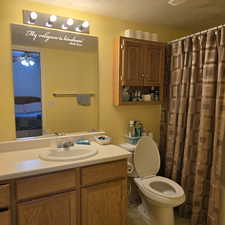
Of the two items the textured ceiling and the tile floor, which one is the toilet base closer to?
the tile floor

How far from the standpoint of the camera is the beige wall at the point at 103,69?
1800 mm

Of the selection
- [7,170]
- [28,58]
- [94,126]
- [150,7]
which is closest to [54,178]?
[7,170]

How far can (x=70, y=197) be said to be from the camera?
1.58 metres

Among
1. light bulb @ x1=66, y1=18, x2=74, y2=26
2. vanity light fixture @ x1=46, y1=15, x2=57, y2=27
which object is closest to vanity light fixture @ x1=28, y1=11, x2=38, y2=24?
vanity light fixture @ x1=46, y1=15, x2=57, y2=27

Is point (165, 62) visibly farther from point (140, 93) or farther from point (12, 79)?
point (12, 79)

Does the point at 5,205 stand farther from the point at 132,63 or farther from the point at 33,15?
the point at 132,63

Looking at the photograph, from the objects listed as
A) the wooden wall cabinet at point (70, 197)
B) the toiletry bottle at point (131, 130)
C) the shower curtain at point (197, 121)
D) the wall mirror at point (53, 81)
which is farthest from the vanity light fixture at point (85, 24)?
the wooden wall cabinet at point (70, 197)

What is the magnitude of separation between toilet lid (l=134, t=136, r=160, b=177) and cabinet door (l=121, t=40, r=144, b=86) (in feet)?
2.31

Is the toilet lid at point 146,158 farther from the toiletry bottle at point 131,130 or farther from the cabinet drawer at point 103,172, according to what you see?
the cabinet drawer at point 103,172

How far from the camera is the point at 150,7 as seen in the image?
2.04 meters

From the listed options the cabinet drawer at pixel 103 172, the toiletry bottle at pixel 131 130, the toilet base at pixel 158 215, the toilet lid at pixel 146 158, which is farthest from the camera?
the toiletry bottle at pixel 131 130

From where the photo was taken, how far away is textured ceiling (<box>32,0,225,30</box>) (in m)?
1.92

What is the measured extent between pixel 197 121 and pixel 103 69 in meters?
1.24

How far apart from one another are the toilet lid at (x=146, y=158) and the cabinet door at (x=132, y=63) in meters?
0.70
